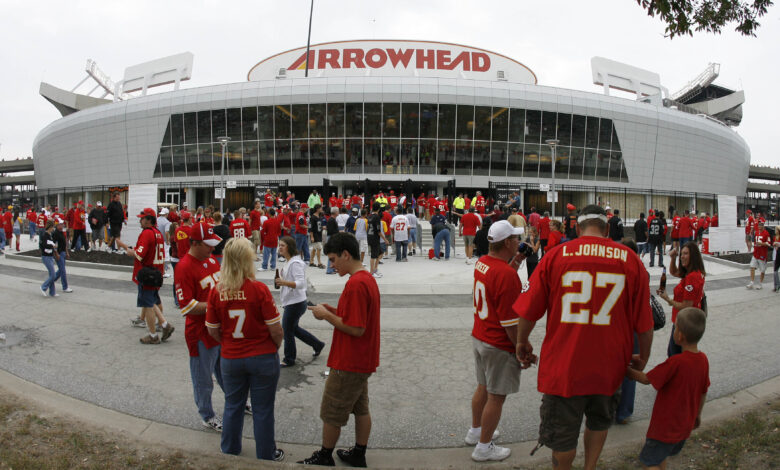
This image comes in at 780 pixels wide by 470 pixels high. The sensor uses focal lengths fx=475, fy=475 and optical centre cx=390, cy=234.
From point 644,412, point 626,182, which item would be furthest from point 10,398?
point 626,182

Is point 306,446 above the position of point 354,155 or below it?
below

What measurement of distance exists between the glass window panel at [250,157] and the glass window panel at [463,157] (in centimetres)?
1775

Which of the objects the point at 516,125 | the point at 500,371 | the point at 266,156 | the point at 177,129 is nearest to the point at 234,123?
the point at 266,156

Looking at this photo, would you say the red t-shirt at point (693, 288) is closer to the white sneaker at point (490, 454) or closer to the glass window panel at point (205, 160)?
the white sneaker at point (490, 454)

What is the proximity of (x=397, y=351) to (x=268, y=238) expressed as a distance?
8.12 meters

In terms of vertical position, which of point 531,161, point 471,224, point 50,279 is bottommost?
point 50,279

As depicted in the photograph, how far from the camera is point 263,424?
3.75 m

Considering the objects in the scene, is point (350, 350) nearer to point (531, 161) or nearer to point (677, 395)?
point (677, 395)

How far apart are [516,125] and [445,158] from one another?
6819 millimetres

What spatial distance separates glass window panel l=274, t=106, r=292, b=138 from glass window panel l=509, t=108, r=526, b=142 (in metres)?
19.2

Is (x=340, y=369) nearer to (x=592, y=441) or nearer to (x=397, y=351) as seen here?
(x=592, y=441)

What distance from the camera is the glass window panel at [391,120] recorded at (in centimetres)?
4019

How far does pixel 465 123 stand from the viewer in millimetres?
40781

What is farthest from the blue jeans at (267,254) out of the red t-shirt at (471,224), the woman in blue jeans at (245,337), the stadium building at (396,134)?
the stadium building at (396,134)
